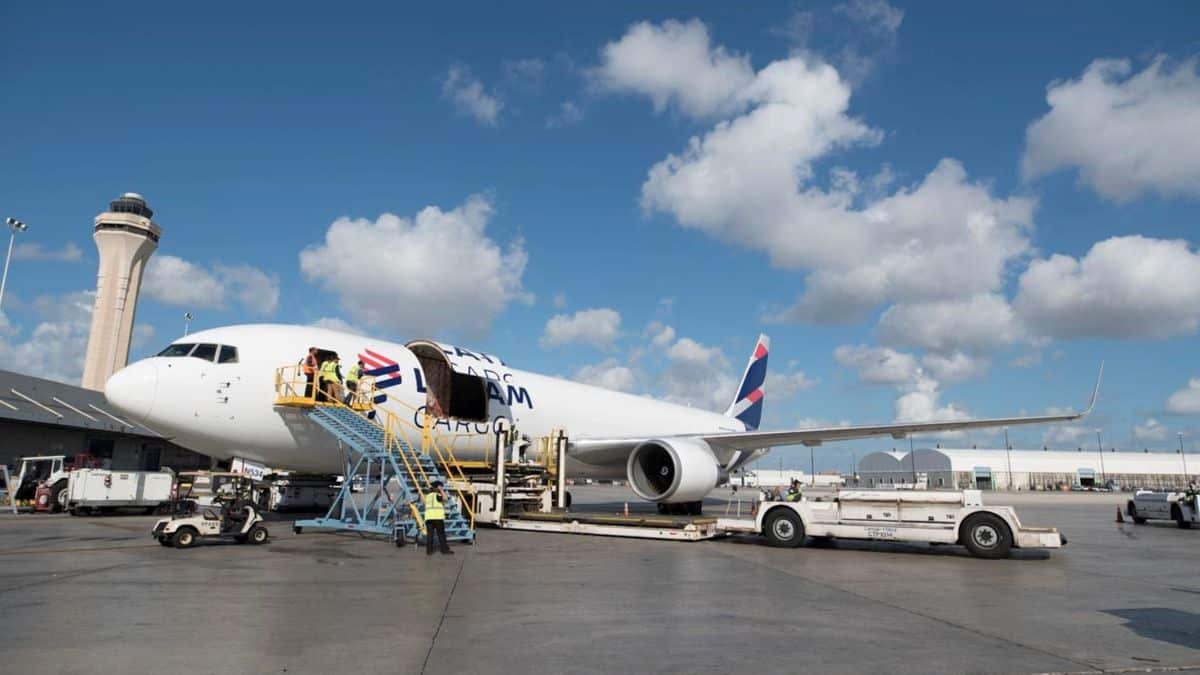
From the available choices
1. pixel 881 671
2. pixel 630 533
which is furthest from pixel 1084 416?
pixel 881 671

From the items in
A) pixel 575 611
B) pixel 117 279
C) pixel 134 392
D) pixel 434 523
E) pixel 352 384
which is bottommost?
pixel 575 611

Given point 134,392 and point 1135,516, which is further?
point 1135,516

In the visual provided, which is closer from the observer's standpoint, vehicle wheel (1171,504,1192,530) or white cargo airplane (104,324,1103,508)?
white cargo airplane (104,324,1103,508)

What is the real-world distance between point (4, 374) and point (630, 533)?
31.5m

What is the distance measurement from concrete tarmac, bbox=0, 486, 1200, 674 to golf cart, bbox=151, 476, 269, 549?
0.27 metres

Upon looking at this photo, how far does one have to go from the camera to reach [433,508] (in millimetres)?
11367

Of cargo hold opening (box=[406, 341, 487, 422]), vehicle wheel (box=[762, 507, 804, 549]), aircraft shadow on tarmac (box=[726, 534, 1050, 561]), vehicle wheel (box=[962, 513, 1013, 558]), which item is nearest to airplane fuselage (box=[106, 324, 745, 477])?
cargo hold opening (box=[406, 341, 487, 422])

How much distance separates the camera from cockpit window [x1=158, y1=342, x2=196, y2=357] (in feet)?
43.9

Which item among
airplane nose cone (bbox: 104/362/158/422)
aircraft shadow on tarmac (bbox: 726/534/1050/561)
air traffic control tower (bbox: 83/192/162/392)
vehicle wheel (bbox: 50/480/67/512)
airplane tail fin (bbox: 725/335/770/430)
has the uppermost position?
air traffic control tower (bbox: 83/192/162/392)

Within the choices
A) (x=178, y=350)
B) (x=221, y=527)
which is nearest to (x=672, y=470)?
(x=221, y=527)

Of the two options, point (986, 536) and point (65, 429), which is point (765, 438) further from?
point (65, 429)

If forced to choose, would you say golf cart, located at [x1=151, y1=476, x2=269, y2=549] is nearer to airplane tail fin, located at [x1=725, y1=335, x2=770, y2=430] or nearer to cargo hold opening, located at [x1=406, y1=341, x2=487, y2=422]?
cargo hold opening, located at [x1=406, y1=341, x2=487, y2=422]

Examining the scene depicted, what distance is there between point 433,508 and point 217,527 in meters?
3.56

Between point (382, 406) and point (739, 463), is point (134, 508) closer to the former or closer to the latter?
point (382, 406)
